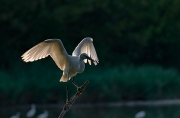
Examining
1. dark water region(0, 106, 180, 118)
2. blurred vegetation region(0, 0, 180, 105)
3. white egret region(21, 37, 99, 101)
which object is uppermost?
blurred vegetation region(0, 0, 180, 105)

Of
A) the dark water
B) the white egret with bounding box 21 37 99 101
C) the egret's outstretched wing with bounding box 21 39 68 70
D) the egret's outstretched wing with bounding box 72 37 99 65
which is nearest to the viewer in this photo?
the white egret with bounding box 21 37 99 101

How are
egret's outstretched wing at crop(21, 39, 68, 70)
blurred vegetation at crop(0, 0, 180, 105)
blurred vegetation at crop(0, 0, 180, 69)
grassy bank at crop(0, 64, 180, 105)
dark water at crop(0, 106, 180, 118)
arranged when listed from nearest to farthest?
egret's outstretched wing at crop(21, 39, 68, 70), dark water at crop(0, 106, 180, 118), grassy bank at crop(0, 64, 180, 105), blurred vegetation at crop(0, 0, 180, 105), blurred vegetation at crop(0, 0, 180, 69)

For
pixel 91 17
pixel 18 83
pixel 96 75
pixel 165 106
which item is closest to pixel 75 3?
pixel 91 17

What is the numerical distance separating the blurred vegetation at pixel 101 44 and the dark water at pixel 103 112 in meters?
0.49

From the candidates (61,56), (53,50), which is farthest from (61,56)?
(53,50)

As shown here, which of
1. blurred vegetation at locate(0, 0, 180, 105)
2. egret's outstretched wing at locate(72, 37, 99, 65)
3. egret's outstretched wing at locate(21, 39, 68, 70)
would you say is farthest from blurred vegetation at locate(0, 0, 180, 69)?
egret's outstretched wing at locate(21, 39, 68, 70)

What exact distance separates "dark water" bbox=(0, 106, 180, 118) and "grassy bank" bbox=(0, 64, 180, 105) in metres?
0.39

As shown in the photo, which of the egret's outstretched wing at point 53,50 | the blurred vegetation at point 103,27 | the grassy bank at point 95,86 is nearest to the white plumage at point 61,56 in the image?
the egret's outstretched wing at point 53,50

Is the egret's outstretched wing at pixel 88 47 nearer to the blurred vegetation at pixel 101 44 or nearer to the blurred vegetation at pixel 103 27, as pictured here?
the blurred vegetation at pixel 101 44

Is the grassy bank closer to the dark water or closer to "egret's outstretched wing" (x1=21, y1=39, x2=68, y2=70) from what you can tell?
the dark water

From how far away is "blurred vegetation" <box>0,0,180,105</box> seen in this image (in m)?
20.5

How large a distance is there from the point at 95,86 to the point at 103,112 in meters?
1.73

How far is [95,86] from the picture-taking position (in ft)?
66.7

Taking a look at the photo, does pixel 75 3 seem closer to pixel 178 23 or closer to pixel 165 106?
pixel 178 23
